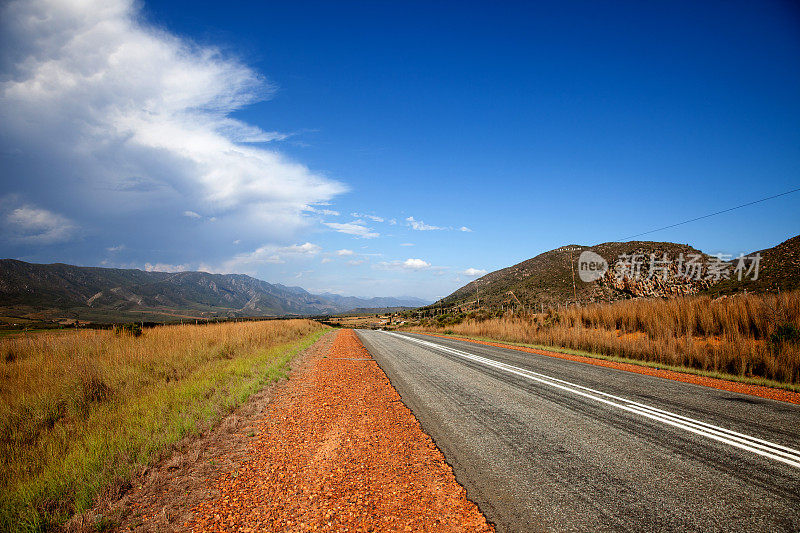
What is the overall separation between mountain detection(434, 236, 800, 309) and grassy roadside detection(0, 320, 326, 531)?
24.2 metres

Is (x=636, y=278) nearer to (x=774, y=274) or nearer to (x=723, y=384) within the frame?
(x=774, y=274)

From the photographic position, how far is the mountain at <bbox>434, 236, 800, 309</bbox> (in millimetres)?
32375

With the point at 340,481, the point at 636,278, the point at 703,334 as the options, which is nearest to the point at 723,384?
the point at 703,334

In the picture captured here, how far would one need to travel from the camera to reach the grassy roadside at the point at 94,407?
11.3 ft

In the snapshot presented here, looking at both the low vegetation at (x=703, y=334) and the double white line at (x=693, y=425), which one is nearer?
the double white line at (x=693, y=425)

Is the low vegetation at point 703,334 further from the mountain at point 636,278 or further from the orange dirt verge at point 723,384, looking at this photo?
the mountain at point 636,278

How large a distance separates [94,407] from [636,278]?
4992cm

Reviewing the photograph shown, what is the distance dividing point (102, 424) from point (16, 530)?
3554 mm

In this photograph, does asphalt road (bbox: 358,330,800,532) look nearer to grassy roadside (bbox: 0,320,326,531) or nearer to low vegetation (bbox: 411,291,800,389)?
low vegetation (bbox: 411,291,800,389)

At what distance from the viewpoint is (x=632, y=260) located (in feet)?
172

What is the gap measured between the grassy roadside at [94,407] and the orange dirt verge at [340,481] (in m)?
1.30

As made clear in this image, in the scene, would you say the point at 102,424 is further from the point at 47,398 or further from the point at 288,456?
the point at 288,456

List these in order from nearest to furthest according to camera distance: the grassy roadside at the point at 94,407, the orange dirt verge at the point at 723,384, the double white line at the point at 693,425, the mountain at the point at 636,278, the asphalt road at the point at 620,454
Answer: the asphalt road at the point at 620,454 < the grassy roadside at the point at 94,407 < the double white line at the point at 693,425 < the orange dirt verge at the point at 723,384 < the mountain at the point at 636,278

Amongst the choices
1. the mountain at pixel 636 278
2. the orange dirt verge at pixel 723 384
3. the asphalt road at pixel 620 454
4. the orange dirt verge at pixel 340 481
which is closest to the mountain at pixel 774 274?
the mountain at pixel 636 278
